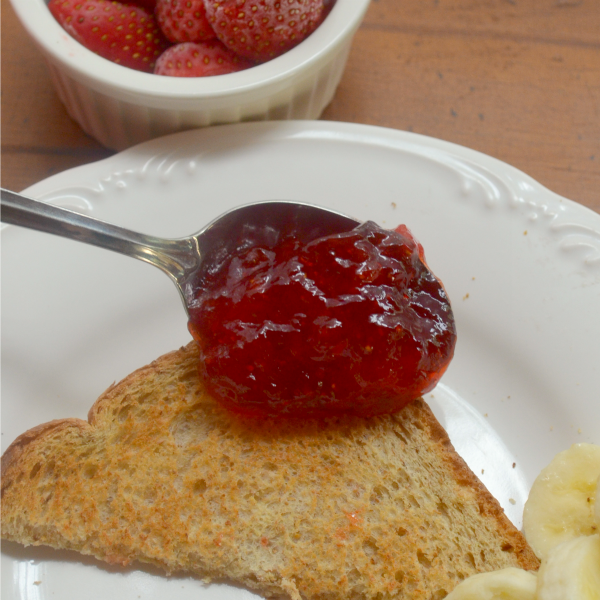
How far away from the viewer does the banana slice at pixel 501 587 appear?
1336 millimetres

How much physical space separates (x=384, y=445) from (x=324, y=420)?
0.19m

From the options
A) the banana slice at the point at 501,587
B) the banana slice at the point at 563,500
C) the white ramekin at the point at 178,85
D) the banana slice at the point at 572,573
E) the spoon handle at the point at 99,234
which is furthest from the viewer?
the white ramekin at the point at 178,85

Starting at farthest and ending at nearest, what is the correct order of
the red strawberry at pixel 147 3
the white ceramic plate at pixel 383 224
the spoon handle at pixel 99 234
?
1. the red strawberry at pixel 147 3
2. the white ceramic plate at pixel 383 224
3. the spoon handle at pixel 99 234

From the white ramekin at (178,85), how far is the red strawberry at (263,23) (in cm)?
5

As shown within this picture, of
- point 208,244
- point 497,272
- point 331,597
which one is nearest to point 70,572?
point 331,597

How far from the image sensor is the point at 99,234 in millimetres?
1790

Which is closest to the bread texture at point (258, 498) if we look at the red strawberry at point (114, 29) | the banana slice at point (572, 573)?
the banana slice at point (572, 573)

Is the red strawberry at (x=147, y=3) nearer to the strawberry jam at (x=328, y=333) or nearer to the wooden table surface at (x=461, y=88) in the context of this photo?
the wooden table surface at (x=461, y=88)

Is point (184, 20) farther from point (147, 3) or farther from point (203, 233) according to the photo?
point (203, 233)

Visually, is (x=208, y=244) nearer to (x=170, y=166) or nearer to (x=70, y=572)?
(x=170, y=166)

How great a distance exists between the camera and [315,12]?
6.81 feet

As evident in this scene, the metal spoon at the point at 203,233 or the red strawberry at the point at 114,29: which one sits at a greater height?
the red strawberry at the point at 114,29

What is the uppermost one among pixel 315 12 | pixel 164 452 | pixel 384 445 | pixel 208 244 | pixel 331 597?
pixel 315 12

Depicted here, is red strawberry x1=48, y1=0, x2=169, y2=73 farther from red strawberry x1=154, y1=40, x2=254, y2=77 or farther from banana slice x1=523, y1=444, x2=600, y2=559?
banana slice x1=523, y1=444, x2=600, y2=559
